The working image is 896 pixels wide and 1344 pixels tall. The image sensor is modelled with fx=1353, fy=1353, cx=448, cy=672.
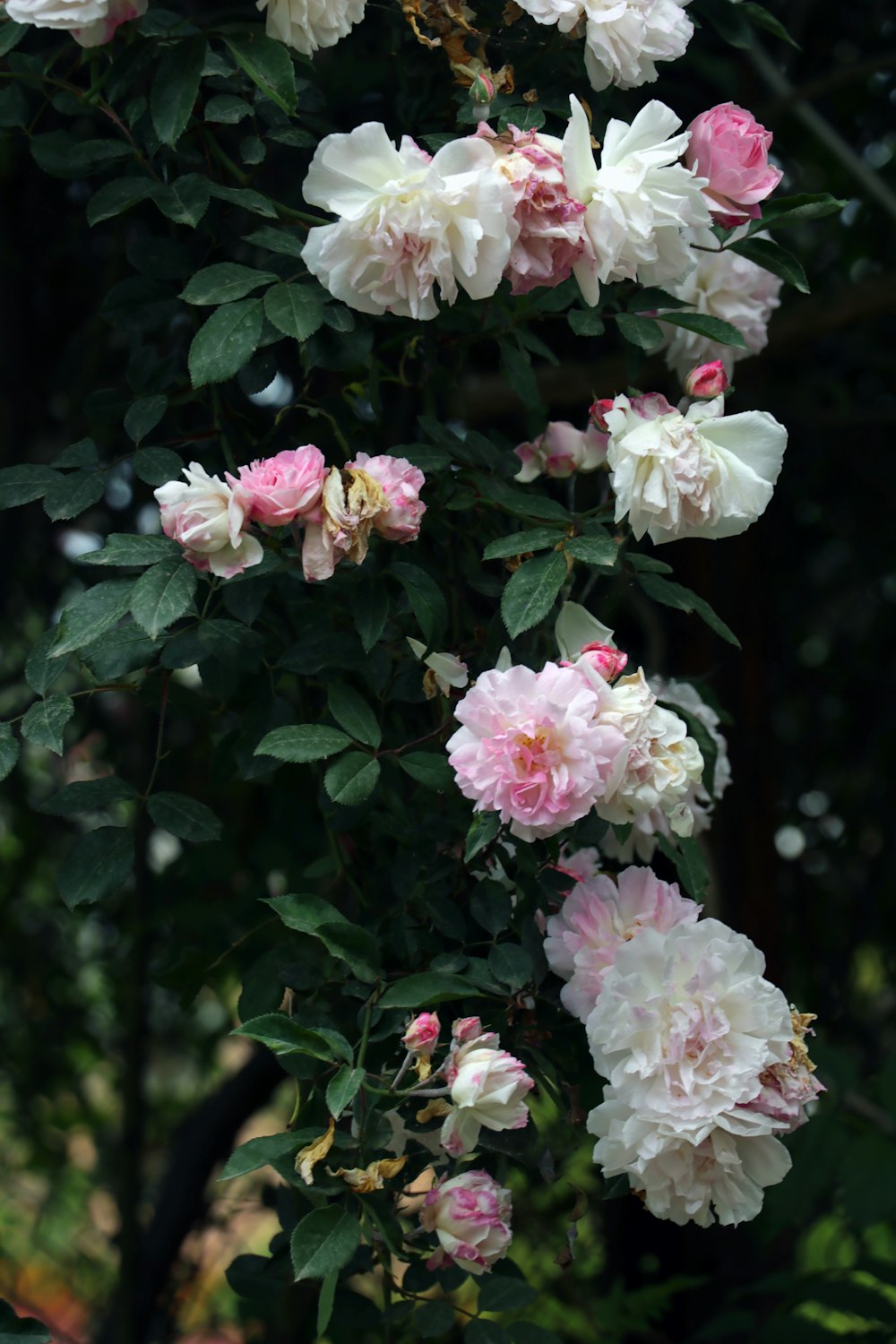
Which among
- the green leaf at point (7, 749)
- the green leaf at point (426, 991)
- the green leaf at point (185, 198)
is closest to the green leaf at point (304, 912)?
the green leaf at point (426, 991)

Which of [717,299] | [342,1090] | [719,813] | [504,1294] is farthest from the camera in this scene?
[719,813]

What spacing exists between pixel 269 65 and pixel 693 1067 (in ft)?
1.80

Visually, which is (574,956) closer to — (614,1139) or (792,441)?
(614,1139)

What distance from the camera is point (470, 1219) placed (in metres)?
0.68

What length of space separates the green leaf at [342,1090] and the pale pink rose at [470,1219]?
84 mm

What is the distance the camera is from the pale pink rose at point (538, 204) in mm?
676

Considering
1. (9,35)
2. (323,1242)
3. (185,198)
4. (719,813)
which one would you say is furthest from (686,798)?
(719,813)

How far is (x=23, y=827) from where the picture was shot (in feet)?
6.35

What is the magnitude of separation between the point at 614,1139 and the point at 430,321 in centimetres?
48

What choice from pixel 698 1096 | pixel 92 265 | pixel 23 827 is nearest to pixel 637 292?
pixel 698 1096

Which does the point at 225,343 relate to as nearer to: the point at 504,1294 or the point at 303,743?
the point at 303,743

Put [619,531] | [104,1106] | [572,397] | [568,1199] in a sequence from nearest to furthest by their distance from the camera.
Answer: [619,531], [572,397], [568,1199], [104,1106]

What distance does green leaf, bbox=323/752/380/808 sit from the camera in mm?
696

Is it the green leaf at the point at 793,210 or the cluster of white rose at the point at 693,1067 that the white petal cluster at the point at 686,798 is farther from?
the green leaf at the point at 793,210
